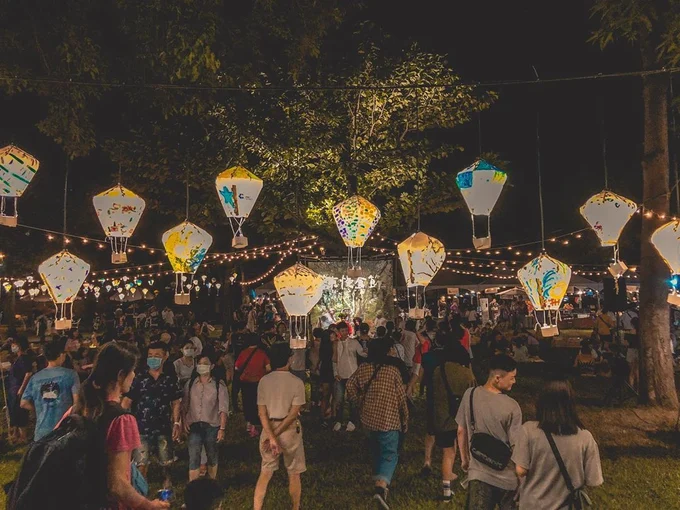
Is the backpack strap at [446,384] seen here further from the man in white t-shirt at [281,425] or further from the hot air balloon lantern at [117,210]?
the hot air balloon lantern at [117,210]

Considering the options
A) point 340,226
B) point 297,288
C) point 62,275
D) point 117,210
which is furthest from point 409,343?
point 62,275

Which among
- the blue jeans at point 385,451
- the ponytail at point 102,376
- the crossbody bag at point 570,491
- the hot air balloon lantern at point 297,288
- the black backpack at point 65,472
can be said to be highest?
the hot air balloon lantern at point 297,288

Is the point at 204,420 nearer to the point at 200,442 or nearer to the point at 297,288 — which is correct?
the point at 200,442

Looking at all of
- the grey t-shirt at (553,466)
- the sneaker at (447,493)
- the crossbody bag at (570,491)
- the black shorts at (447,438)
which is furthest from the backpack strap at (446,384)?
the crossbody bag at (570,491)

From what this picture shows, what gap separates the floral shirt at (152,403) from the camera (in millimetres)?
5852

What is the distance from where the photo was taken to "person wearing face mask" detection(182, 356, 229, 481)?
597 cm

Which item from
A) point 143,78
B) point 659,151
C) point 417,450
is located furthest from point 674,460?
point 143,78

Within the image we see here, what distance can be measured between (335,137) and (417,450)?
9.53 m

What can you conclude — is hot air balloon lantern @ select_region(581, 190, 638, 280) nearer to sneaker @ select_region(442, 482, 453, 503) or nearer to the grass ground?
the grass ground

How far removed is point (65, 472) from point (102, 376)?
1.75ft

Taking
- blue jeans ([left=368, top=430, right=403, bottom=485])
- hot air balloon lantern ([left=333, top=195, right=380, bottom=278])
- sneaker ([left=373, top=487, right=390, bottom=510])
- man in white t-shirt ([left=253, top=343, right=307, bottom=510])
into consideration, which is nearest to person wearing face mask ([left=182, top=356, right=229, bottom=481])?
man in white t-shirt ([left=253, top=343, right=307, bottom=510])

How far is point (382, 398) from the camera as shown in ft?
18.7

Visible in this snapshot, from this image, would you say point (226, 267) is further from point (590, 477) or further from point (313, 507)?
point (590, 477)

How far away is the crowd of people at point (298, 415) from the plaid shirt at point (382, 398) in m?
0.01
